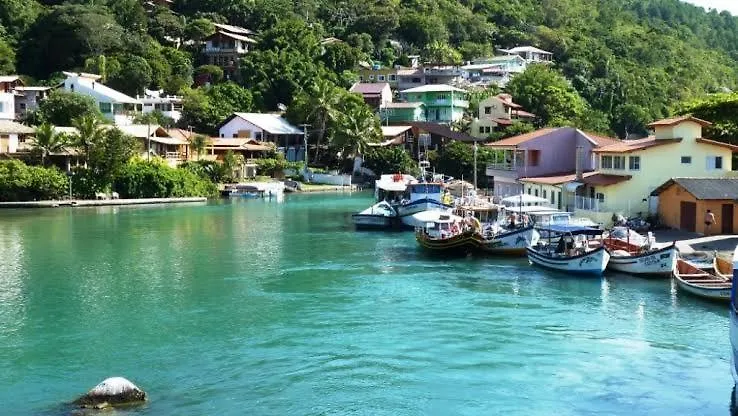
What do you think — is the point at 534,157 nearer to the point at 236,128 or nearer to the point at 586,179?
the point at 586,179

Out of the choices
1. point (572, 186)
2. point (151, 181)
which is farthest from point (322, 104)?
point (572, 186)

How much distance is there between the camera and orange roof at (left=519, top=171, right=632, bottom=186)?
42.3 meters

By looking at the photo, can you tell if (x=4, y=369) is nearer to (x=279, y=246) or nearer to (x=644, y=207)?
(x=279, y=246)

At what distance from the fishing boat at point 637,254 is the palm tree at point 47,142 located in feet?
159

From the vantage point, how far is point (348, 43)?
123 metres

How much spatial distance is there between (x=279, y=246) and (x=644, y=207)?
18145 millimetres

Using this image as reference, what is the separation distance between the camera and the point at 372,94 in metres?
104

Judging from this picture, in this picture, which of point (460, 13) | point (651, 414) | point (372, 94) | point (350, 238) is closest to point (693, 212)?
point (350, 238)

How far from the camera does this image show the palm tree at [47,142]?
6825 cm

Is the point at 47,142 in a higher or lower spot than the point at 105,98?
lower

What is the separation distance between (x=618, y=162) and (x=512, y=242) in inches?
374

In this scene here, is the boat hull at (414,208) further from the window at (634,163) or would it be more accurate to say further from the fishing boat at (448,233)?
the window at (634,163)

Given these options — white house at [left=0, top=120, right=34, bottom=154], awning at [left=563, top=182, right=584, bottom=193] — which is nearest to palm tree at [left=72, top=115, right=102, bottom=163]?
white house at [left=0, top=120, right=34, bottom=154]

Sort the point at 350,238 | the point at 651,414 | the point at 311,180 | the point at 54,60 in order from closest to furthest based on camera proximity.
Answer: the point at 651,414 < the point at 350,238 < the point at 311,180 < the point at 54,60
